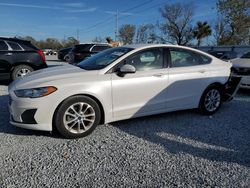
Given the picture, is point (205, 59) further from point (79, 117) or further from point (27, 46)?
point (27, 46)

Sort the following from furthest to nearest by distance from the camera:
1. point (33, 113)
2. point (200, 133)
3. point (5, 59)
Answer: point (5, 59), point (200, 133), point (33, 113)

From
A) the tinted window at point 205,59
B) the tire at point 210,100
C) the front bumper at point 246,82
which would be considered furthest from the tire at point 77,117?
the front bumper at point 246,82

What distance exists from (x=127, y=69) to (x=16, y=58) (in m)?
5.47

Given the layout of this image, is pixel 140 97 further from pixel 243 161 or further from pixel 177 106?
pixel 243 161

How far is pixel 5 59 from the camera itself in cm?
812

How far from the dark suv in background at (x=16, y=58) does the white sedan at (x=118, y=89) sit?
4193 millimetres

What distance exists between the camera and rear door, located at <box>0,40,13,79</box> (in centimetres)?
810

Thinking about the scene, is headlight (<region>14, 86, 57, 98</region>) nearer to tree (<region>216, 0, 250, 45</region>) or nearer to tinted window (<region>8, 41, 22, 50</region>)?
tinted window (<region>8, 41, 22, 50</region>)

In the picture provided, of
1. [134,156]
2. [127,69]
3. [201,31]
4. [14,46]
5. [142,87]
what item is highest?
[201,31]

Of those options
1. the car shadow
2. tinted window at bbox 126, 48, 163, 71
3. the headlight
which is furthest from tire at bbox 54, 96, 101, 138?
tinted window at bbox 126, 48, 163, 71

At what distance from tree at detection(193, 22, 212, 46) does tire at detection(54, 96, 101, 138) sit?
4634cm

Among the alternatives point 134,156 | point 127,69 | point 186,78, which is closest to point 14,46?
point 127,69

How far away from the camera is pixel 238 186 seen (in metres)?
2.81

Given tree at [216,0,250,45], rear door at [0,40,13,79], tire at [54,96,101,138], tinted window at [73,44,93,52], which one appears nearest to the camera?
tire at [54,96,101,138]
